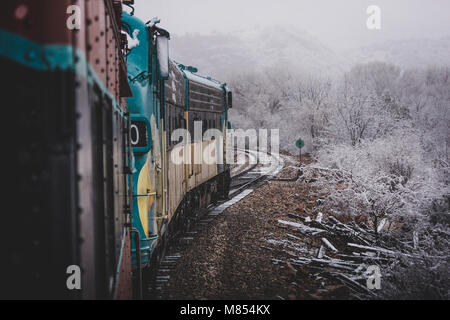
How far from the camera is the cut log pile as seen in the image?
24.6ft

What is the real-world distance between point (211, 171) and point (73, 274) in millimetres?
11454

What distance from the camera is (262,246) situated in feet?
30.6

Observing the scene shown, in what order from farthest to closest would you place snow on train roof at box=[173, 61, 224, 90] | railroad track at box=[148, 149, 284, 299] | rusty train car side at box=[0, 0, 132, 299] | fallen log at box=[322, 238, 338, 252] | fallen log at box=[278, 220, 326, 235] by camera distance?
fallen log at box=[278, 220, 326, 235] → snow on train roof at box=[173, 61, 224, 90] → fallen log at box=[322, 238, 338, 252] → railroad track at box=[148, 149, 284, 299] → rusty train car side at box=[0, 0, 132, 299]

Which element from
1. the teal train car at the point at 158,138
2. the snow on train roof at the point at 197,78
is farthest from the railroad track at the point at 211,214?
the snow on train roof at the point at 197,78

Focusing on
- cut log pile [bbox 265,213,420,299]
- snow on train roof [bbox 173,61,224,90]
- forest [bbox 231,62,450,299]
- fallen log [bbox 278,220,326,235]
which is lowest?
cut log pile [bbox 265,213,420,299]

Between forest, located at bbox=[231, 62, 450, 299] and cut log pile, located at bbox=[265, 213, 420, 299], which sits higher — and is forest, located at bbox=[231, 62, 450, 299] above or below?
above

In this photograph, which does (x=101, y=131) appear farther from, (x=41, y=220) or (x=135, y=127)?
(x=135, y=127)

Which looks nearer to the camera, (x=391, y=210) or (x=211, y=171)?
(x=391, y=210)

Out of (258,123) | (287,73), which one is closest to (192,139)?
(258,123)

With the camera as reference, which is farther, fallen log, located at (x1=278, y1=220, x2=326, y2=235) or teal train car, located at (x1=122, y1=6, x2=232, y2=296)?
fallen log, located at (x1=278, y1=220, x2=326, y2=235)

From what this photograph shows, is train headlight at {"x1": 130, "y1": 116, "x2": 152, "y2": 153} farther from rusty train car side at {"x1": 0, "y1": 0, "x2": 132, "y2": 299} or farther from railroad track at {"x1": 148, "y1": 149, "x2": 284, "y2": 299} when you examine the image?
rusty train car side at {"x1": 0, "y1": 0, "x2": 132, "y2": 299}
